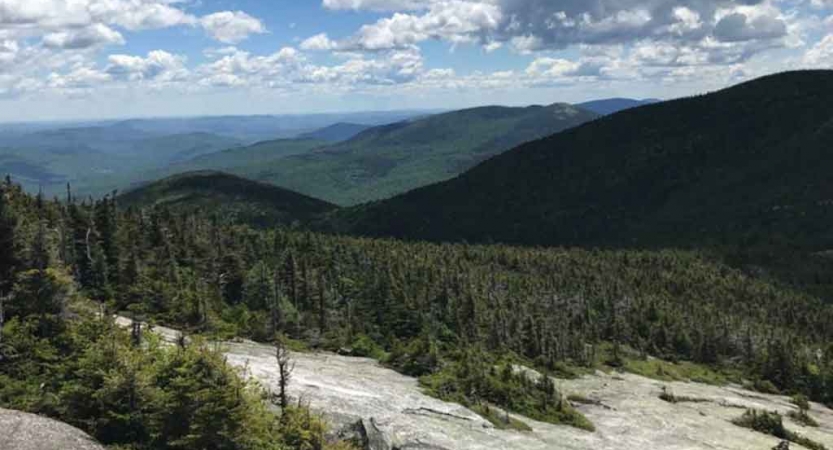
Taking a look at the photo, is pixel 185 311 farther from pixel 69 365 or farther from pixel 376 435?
pixel 376 435

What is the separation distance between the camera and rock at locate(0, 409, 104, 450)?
38.3 m

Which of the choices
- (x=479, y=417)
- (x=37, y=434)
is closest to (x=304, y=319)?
(x=479, y=417)

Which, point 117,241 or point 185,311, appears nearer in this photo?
point 185,311

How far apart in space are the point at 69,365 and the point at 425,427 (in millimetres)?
27104

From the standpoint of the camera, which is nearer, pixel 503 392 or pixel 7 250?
pixel 7 250

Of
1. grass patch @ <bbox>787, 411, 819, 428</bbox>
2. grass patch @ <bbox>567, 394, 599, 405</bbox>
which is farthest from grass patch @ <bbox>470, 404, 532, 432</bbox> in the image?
grass patch @ <bbox>787, 411, 819, 428</bbox>

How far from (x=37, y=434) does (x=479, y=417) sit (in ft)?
116

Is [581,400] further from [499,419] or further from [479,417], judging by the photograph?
[479,417]

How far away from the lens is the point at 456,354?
87.6m

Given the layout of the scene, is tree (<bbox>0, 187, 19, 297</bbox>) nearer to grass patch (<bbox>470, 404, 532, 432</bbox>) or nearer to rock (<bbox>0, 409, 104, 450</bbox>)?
rock (<bbox>0, 409, 104, 450</bbox>)

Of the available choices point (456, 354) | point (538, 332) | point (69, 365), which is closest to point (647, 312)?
point (538, 332)

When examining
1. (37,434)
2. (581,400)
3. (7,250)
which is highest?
(7,250)

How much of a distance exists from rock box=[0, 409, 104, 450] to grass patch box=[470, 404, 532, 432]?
33.4m

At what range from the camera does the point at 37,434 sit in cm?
3953
